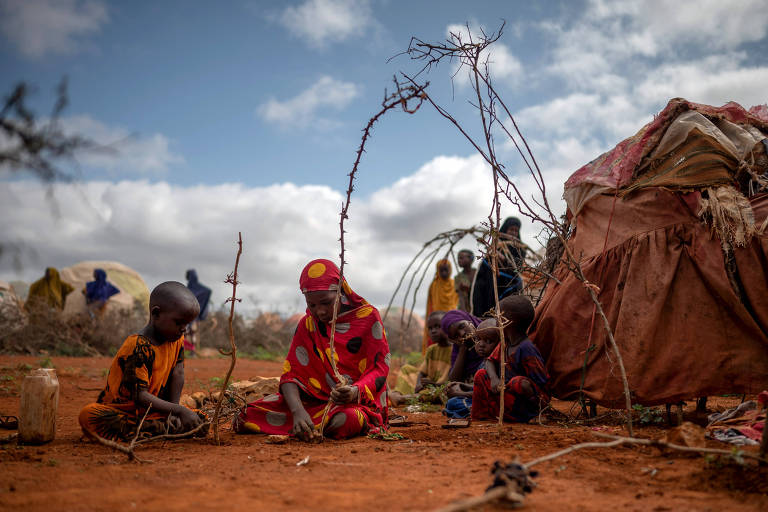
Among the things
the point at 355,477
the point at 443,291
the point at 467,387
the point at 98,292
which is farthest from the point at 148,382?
the point at 98,292

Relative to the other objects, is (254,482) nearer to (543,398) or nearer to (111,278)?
(543,398)

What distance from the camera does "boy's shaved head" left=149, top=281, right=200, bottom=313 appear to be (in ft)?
12.0

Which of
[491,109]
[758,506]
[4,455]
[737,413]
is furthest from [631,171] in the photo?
[4,455]

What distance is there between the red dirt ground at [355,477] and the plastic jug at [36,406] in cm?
12

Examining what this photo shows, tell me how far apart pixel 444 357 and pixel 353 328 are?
302 cm

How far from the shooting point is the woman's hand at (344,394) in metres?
3.55

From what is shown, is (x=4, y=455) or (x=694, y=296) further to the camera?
(x=694, y=296)

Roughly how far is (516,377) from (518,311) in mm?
570

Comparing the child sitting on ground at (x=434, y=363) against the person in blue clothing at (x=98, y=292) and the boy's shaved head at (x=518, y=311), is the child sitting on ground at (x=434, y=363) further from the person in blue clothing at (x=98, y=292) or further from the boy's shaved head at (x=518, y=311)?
the person in blue clothing at (x=98, y=292)

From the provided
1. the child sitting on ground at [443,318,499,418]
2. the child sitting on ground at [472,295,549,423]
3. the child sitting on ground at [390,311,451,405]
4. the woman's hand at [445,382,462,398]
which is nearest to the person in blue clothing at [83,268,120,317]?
the child sitting on ground at [390,311,451,405]

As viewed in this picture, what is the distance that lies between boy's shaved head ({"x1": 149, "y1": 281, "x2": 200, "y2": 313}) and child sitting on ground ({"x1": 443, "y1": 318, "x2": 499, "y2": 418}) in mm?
2255

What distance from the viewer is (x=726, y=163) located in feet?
12.8

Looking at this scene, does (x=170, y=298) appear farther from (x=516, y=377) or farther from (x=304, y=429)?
(x=516, y=377)

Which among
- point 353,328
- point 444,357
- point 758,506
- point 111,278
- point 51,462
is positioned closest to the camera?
point 758,506
